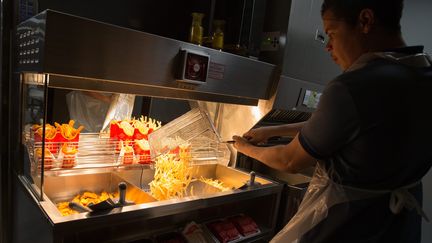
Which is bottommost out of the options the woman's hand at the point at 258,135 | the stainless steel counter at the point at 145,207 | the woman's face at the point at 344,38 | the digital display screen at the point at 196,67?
the stainless steel counter at the point at 145,207

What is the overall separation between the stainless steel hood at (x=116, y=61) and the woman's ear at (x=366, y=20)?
0.55 m

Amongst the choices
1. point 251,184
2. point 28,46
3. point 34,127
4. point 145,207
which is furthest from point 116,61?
point 251,184

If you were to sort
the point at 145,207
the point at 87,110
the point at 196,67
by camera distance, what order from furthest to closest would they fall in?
the point at 87,110 → the point at 196,67 → the point at 145,207

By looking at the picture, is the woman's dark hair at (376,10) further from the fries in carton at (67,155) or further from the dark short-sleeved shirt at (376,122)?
the fries in carton at (67,155)

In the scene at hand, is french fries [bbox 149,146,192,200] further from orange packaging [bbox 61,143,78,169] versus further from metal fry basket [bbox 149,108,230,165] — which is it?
orange packaging [bbox 61,143,78,169]

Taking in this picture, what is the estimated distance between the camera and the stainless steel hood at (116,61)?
86 cm

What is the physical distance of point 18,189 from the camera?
1.23 m

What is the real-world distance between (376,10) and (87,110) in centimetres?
136

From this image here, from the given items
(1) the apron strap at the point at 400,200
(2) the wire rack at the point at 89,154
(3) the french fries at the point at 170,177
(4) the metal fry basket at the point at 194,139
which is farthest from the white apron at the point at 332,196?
(2) the wire rack at the point at 89,154

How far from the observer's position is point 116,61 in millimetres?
987

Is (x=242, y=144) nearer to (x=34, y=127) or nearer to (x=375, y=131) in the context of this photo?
(x=375, y=131)

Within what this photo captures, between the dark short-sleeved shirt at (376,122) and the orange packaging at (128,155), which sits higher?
the dark short-sleeved shirt at (376,122)

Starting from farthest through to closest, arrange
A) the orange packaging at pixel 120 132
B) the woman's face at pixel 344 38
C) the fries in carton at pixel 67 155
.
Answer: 1. the orange packaging at pixel 120 132
2. the fries in carton at pixel 67 155
3. the woman's face at pixel 344 38

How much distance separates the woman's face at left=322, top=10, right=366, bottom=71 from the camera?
928 mm
